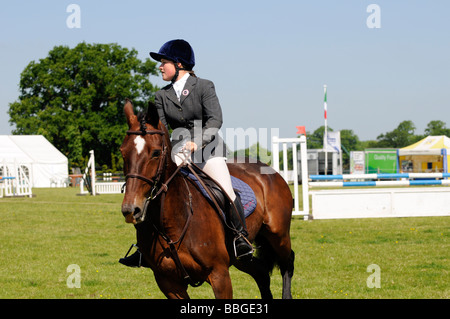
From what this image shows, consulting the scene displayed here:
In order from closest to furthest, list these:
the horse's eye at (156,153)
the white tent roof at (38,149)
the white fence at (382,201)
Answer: the horse's eye at (156,153)
the white fence at (382,201)
the white tent roof at (38,149)

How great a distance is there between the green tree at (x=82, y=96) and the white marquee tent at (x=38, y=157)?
11.4 feet

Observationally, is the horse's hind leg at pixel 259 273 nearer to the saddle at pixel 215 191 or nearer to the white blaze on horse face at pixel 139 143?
the saddle at pixel 215 191

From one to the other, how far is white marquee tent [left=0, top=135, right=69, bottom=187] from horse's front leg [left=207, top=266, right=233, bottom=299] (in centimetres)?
5089

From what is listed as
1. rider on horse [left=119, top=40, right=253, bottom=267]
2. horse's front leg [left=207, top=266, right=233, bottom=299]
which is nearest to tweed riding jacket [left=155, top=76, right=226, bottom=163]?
rider on horse [left=119, top=40, right=253, bottom=267]

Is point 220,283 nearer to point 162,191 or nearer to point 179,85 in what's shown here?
point 162,191

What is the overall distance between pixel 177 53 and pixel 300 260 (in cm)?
594

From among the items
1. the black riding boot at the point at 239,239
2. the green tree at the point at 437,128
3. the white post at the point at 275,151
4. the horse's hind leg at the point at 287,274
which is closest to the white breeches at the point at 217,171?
the black riding boot at the point at 239,239

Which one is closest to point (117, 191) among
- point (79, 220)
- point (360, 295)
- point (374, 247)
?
point (79, 220)

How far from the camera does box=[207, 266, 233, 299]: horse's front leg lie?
4547mm

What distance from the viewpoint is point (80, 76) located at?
59.7 m

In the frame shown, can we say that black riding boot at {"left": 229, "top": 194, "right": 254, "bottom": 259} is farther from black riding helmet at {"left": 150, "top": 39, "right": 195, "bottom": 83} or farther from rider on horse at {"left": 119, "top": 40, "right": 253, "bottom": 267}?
black riding helmet at {"left": 150, "top": 39, "right": 195, "bottom": 83}

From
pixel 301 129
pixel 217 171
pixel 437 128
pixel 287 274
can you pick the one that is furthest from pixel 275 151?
pixel 437 128

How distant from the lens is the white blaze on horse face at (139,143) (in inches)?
165

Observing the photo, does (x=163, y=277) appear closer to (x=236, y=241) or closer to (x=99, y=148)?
(x=236, y=241)
